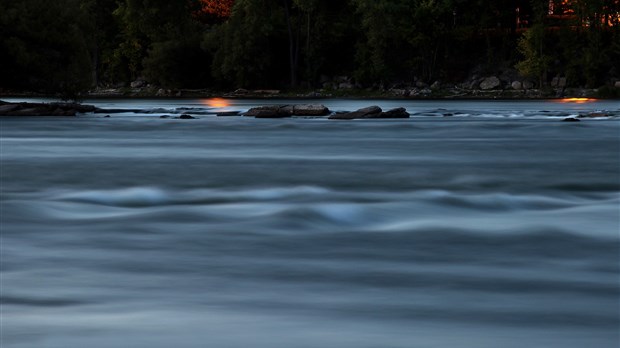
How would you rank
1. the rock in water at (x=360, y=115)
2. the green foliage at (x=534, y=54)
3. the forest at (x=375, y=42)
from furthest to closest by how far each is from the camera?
the forest at (x=375, y=42) < the green foliage at (x=534, y=54) < the rock in water at (x=360, y=115)

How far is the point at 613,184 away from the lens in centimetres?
1823

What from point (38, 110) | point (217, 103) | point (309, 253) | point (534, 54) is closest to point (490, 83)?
point (534, 54)

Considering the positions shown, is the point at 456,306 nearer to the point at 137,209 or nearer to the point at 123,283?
the point at 123,283

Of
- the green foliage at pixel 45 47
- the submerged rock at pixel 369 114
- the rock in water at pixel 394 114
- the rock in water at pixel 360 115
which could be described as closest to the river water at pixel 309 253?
the rock in water at pixel 360 115

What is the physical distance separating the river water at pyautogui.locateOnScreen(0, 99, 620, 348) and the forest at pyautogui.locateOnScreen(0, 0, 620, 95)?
6746cm

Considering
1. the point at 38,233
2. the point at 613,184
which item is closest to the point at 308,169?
the point at 613,184

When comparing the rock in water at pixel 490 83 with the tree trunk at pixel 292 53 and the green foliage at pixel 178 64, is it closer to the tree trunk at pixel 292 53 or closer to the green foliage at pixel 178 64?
the tree trunk at pixel 292 53

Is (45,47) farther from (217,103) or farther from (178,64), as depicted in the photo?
(178,64)

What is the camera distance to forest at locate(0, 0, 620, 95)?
89562 mm

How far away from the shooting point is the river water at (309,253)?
7035mm

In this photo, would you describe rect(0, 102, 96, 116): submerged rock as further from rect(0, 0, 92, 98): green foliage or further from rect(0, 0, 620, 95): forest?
rect(0, 0, 620, 95): forest

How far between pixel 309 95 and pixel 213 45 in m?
8.85

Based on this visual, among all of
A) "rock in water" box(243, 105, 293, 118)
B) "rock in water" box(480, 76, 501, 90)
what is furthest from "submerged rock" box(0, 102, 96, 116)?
"rock in water" box(480, 76, 501, 90)

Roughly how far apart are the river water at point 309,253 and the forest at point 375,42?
67.5 metres
